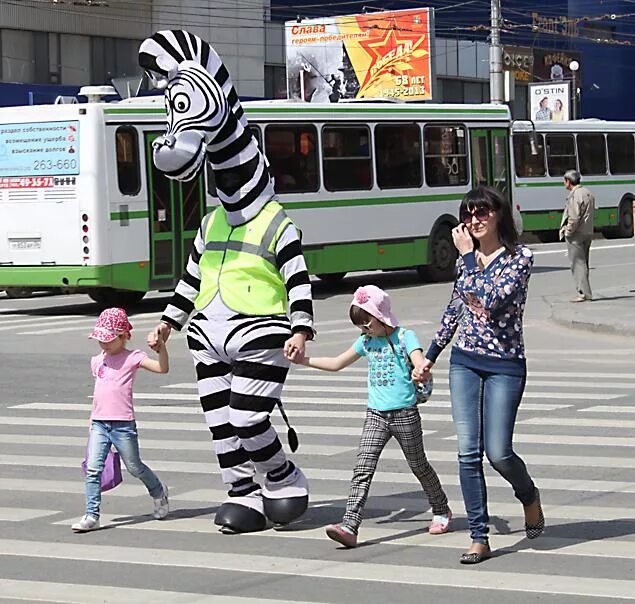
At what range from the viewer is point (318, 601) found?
659 centimetres

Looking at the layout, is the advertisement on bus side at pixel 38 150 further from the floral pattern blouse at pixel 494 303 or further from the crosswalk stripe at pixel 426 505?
the floral pattern blouse at pixel 494 303

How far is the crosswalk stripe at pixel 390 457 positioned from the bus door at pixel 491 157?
1830 centimetres

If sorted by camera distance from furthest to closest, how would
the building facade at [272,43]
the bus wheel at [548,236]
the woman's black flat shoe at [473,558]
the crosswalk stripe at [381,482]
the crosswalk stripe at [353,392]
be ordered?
the building facade at [272,43] < the bus wheel at [548,236] < the crosswalk stripe at [353,392] < the crosswalk stripe at [381,482] < the woman's black flat shoe at [473,558]

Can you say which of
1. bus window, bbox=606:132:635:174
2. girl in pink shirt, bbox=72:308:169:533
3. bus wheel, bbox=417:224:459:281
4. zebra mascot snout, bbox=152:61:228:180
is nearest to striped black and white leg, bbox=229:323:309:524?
girl in pink shirt, bbox=72:308:169:533

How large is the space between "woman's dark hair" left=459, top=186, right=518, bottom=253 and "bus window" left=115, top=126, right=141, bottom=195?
15385mm

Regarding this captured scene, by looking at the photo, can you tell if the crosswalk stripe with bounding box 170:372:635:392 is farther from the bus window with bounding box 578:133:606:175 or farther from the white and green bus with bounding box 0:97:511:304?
the bus window with bounding box 578:133:606:175

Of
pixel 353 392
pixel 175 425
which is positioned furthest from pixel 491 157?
pixel 175 425

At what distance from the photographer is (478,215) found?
7383 mm

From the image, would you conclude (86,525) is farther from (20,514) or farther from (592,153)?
(592,153)

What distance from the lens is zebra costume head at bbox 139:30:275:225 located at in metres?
8.41

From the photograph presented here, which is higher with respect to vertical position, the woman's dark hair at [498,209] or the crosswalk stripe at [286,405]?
the woman's dark hair at [498,209]

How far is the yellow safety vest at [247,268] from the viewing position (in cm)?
816

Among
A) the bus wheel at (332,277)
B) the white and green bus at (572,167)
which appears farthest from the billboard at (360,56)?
the bus wheel at (332,277)

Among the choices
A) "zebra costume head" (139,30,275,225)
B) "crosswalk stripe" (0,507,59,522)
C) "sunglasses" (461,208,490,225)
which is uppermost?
"zebra costume head" (139,30,275,225)
